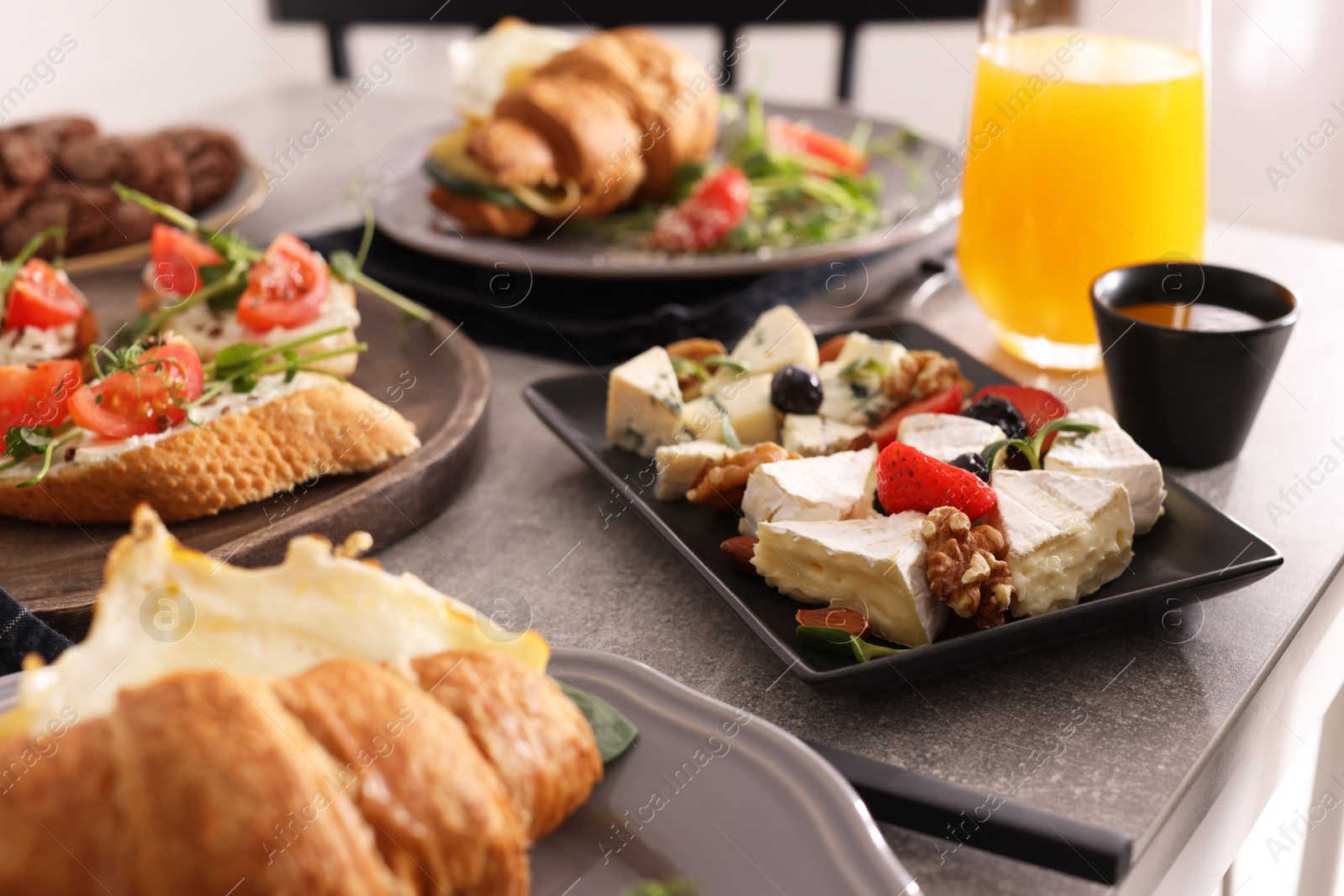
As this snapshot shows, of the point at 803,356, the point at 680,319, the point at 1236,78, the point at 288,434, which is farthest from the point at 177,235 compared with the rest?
the point at 1236,78

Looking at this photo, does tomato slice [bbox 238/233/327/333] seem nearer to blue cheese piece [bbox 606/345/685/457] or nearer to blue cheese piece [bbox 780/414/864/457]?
blue cheese piece [bbox 606/345/685/457]

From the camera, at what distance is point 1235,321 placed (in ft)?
4.41

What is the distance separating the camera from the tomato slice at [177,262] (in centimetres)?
154

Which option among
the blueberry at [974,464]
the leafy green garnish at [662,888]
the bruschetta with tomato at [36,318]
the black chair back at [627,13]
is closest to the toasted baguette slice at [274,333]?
the bruschetta with tomato at [36,318]

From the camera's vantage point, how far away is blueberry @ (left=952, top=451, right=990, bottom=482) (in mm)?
1090

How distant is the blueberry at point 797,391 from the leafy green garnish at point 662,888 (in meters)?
0.67

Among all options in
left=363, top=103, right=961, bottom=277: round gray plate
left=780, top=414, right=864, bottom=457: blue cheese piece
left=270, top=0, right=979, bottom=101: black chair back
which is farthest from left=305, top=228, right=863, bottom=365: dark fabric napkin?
left=270, top=0, right=979, bottom=101: black chair back

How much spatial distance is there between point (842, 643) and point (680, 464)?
33cm

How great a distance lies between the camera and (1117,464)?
1099mm

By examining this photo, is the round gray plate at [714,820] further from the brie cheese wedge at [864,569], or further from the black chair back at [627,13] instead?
the black chair back at [627,13]

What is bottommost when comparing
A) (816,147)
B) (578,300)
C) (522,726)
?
(578,300)

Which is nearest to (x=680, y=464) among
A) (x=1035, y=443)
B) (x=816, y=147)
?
(x=1035, y=443)

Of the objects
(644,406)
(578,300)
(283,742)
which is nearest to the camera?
(283,742)

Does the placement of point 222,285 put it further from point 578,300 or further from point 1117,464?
point 1117,464
